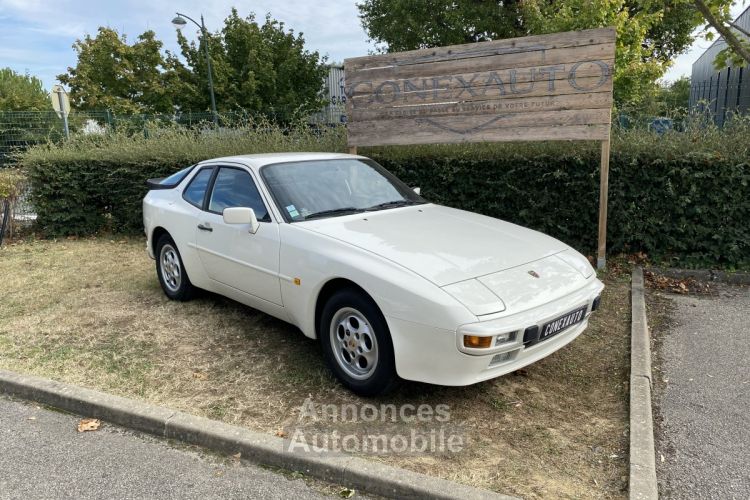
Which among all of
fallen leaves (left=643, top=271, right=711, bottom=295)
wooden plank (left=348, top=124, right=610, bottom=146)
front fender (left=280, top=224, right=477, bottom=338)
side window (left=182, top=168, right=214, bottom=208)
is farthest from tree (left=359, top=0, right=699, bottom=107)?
front fender (left=280, top=224, right=477, bottom=338)

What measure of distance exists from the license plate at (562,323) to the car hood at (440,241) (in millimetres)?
434

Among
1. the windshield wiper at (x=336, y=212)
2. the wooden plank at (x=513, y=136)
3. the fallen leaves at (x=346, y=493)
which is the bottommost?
the fallen leaves at (x=346, y=493)

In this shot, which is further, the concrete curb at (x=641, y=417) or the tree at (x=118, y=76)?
the tree at (x=118, y=76)

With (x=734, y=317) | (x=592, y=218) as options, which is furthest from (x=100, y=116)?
(x=734, y=317)

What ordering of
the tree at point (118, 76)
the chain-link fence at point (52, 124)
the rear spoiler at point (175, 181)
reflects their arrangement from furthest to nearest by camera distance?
the tree at point (118, 76), the chain-link fence at point (52, 124), the rear spoiler at point (175, 181)

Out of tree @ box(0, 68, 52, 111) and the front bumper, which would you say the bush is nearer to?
the front bumper

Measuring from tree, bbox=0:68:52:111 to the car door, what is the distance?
33.2 m

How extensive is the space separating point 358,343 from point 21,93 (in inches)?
1585

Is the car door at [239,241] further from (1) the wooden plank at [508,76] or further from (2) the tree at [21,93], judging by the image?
(2) the tree at [21,93]

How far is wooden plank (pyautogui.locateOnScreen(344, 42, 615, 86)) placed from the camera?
6.16 metres

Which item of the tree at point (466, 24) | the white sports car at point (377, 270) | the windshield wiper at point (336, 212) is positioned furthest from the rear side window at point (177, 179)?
the tree at point (466, 24)

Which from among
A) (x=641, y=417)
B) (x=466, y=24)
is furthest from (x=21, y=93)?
(x=641, y=417)

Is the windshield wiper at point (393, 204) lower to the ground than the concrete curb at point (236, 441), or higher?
higher

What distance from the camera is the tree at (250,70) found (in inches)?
1216
